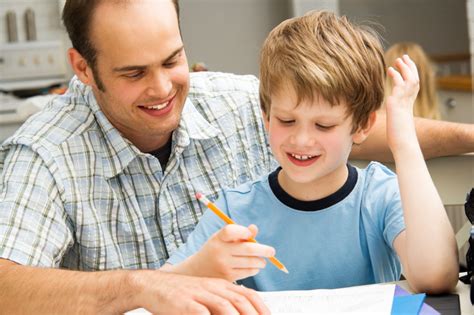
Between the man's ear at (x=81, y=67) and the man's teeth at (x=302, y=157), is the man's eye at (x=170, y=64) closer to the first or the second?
the man's ear at (x=81, y=67)

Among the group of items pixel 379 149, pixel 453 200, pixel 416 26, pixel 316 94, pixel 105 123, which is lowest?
pixel 416 26

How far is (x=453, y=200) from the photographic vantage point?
2125 millimetres

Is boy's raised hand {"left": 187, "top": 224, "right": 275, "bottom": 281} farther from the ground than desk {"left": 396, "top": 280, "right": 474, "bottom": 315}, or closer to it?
farther from the ground

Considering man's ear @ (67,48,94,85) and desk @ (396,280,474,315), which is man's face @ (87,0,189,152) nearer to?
man's ear @ (67,48,94,85)

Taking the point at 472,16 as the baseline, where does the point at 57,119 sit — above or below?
above

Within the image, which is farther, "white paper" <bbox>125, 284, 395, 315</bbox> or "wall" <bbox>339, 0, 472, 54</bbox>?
"wall" <bbox>339, 0, 472, 54</bbox>

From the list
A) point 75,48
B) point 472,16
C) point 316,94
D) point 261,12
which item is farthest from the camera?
point 261,12

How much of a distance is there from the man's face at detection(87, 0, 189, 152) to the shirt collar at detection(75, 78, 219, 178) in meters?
0.04

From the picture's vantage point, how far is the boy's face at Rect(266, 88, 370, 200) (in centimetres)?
149

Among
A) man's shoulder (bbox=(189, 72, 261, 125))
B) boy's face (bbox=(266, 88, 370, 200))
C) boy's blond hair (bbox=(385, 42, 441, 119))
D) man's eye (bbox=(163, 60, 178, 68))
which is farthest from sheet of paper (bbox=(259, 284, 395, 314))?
boy's blond hair (bbox=(385, 42, 441, 119))

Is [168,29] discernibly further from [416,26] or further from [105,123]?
[416,26]

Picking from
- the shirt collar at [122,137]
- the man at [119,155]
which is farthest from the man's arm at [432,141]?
the shirt collar at [122,137]

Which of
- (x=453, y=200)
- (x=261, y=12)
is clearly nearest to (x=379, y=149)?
(x=453, y=200)

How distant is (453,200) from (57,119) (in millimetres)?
966
